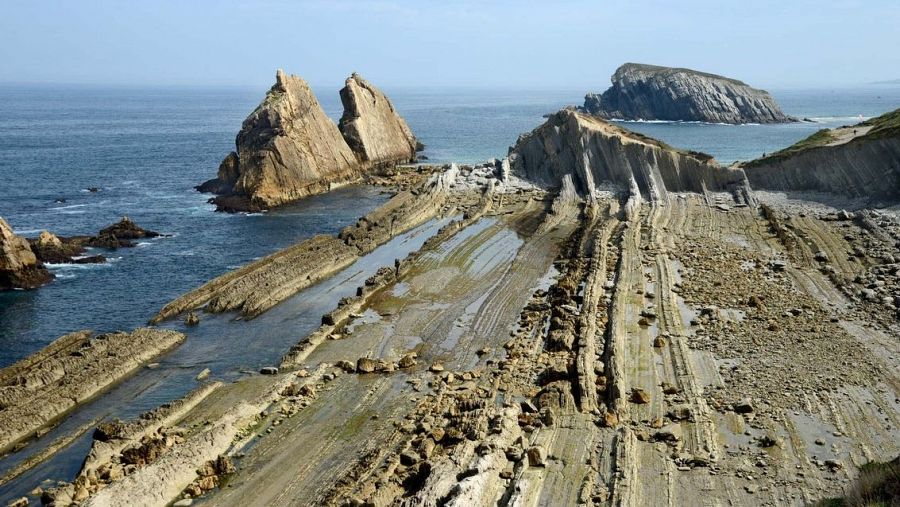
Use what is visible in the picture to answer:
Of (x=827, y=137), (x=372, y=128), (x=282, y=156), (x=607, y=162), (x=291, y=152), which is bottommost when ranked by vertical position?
(x=282, y=156)

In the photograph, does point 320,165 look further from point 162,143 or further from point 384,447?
point 384,447

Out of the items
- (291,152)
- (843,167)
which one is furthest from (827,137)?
(291,152)

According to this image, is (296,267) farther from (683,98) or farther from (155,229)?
(683,98)

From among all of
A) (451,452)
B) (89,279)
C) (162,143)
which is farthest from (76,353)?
(162,143)

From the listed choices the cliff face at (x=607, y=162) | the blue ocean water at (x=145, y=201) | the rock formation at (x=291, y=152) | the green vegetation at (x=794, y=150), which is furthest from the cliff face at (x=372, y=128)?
the green vegetation at (x=794, y=150)

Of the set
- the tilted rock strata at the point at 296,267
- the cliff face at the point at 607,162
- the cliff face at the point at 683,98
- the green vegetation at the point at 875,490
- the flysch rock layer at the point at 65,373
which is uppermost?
the cliff face at the point at 683,98

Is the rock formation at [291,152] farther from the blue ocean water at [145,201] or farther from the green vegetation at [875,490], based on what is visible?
the green vegetation at [875,490]
